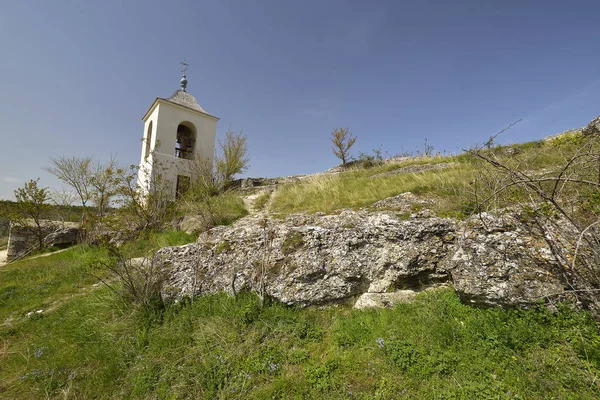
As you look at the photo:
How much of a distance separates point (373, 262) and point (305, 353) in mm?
1845

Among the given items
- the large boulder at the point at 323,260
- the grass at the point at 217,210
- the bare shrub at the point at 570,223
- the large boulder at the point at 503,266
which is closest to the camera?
the bare shrub at the point at 570,223

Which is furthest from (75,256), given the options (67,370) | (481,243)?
(481,243)

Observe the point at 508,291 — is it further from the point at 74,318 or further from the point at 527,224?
the point at 74,318

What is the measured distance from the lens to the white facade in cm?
1271

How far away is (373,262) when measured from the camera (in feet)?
12.4

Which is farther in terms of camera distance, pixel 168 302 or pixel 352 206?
pixel 352 206

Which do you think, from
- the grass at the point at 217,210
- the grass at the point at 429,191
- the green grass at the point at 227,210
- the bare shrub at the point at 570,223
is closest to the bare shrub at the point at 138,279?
the grass at the point at 217,210

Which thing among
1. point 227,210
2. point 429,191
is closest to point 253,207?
point 227,210

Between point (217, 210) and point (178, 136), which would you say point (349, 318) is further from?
point (178, 136)

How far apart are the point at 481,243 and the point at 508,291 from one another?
734 mm

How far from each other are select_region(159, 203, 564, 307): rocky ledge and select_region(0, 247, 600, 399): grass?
0.23 metres

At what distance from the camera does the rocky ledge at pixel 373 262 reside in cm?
286

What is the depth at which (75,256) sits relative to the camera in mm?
8320

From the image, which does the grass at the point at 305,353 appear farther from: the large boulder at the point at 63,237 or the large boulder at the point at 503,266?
the large boulder at the point at 63,237
